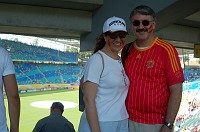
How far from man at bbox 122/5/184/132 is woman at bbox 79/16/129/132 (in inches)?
3.7

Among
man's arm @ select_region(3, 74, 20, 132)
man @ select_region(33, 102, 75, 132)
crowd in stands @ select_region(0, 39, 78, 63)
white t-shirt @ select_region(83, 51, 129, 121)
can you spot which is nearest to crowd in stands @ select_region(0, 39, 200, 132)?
crowd in stands @ select_region(0, 39, 78, 63)

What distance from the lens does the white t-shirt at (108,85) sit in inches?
77.7

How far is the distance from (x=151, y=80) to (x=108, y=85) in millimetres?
340

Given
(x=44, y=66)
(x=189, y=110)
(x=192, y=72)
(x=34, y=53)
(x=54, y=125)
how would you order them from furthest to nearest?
(x=44, y=66) → (x=34, y=53) → (x=192, y=72) → (x=189, y=110) → (x=54, y=125)

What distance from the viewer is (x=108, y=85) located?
6.63 feet

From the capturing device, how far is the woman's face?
2.10 m

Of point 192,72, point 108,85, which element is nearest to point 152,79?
point 108,85

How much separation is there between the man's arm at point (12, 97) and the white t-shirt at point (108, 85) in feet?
1.75

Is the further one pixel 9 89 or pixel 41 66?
pixel 41 66

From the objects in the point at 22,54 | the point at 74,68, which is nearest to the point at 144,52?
the point at 22,54

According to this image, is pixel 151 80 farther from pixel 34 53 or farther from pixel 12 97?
pixel 34 53

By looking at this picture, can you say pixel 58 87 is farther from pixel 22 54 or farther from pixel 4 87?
pixel 4 87

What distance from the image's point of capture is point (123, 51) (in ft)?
7.65

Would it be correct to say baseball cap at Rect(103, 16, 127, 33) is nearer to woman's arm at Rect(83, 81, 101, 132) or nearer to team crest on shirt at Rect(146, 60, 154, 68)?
team crest on shirt at Rect(146, 60, 154, 68)
